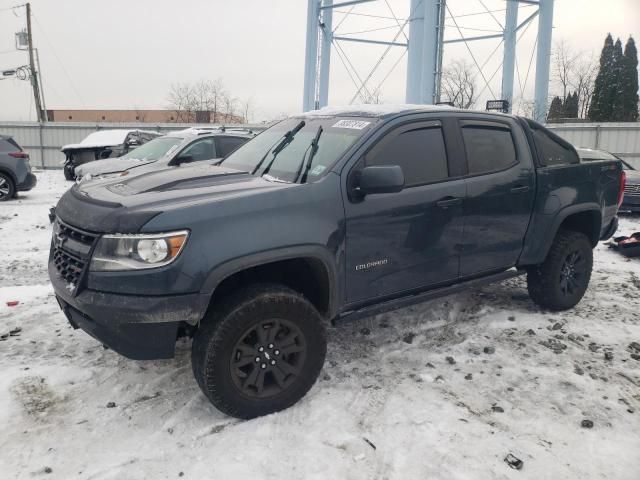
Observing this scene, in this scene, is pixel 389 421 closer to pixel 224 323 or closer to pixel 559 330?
pixel 224 323

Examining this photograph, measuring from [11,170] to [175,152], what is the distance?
16.9ft

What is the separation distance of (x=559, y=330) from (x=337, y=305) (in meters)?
2.34

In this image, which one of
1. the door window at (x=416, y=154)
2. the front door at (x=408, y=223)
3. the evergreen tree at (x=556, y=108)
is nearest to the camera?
the front door at (x=408, y=223)

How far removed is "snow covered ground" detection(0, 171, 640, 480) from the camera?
8.86ft

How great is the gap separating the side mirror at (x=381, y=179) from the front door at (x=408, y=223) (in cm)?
13

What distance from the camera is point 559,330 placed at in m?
4.51

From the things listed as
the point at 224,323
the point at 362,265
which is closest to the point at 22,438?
the point at 224,323

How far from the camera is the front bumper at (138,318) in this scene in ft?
8.91

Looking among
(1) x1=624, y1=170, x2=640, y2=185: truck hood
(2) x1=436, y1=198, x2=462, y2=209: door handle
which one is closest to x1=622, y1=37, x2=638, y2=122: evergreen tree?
(1) x1=624, y1=170, x2=640, y2=185: truck hood

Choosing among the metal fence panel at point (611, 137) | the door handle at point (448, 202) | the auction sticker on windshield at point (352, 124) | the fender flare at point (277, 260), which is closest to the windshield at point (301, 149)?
the auction sticker on windshield at point (352, 124)

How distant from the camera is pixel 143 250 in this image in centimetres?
272

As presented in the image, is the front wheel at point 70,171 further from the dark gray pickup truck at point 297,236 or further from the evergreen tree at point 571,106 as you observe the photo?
the evergreen tree at point 571,106

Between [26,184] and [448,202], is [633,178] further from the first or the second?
[26,184]

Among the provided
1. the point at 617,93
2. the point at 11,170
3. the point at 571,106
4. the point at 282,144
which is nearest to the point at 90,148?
the point at 11,170
